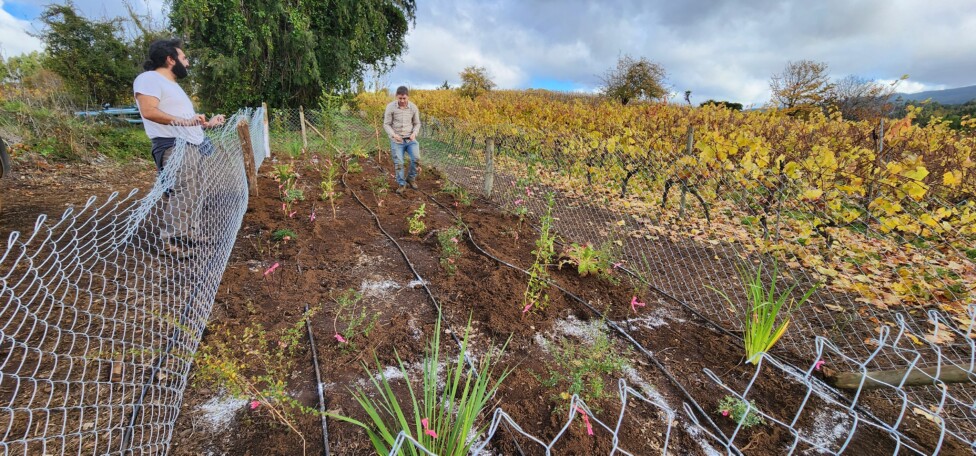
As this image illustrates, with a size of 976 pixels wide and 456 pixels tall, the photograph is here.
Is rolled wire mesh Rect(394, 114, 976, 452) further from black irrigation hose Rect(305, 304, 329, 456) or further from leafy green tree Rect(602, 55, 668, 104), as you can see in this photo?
leafy green tree Rect(602, 55, 668, 104)

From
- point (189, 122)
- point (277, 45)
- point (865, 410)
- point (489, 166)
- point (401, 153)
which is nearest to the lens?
point (865, 410)

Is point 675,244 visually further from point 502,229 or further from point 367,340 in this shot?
point 367,340

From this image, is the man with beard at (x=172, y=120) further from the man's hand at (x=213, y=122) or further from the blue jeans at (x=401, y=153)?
the blue jeans at (x=401, y=153)

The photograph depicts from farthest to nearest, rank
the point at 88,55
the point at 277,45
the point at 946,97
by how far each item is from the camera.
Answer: the point at 946,97 → the point at 88,55 → the point at 277,45

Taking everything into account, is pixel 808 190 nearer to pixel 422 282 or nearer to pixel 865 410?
pixel 865 410

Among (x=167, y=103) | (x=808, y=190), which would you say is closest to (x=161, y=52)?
(x=167, y=103)

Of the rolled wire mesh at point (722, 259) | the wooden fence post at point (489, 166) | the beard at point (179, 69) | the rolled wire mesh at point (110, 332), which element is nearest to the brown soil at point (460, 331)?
the rolled wire mesh at point (110, 332)

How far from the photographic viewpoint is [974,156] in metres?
4.02

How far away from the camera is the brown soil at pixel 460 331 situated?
165 centimetres

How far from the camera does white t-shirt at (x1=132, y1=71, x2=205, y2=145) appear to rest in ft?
8.18

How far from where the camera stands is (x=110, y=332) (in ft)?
6.52

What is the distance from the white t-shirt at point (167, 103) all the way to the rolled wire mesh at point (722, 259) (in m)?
2.73

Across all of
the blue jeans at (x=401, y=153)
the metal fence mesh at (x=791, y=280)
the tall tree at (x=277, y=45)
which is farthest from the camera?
the tall tree at (x=277, y=45)

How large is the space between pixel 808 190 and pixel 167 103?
4668 millimetres
